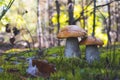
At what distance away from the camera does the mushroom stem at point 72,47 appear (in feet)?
17.7

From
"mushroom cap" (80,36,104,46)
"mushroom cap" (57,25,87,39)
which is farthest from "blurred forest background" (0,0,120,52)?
"mushroom cap" (57,25,87,39)

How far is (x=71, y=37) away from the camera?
540 cm

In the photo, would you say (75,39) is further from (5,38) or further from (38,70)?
(5,38)

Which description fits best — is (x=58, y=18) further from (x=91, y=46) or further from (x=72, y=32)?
(x=72, y=32)

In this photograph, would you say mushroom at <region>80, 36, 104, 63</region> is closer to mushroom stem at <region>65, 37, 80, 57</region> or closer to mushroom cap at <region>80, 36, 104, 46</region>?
mushroom cap at <region>80, 36, 104, 46</region>

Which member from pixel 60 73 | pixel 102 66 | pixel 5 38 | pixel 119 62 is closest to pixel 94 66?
pixel 102 66

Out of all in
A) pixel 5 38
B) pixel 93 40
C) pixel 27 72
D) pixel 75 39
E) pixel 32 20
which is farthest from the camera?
pixel 32 20

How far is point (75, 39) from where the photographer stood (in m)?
5.39

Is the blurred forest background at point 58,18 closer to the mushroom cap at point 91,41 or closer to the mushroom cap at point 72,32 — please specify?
the mushroom cap at point 91,41

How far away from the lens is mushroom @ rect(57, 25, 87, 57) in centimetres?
485

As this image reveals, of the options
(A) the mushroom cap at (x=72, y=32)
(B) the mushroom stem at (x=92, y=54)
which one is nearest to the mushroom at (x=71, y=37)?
(A) the mushroom cap at (x=72, y=32)

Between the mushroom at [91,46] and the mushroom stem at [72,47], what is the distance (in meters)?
0.23

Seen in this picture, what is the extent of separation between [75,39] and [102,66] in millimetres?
1030

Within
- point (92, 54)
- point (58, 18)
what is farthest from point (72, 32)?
point (58, 18)
